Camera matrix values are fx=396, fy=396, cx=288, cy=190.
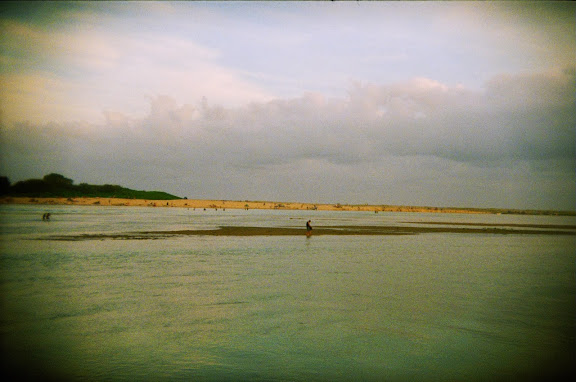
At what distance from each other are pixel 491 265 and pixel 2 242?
37318 mm

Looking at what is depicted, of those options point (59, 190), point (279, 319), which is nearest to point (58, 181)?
point (59, 190)

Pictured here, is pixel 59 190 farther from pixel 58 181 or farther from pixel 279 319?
pixel 279 319

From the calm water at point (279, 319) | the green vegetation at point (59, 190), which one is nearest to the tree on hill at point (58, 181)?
the green vegetation at point (59, 190)

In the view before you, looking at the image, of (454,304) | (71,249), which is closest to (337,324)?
(454,304)

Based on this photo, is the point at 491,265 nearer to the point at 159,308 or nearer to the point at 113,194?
the point at 159,308

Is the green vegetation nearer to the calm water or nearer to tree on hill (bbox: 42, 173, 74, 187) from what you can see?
tree on hill (bbox: 42, 173, 74, 187)

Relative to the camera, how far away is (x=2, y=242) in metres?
32.1

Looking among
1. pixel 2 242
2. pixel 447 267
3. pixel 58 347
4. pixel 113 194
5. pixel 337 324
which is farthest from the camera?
pixel 113 194

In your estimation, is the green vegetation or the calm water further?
the green vegetation

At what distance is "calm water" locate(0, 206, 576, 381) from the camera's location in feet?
33.1

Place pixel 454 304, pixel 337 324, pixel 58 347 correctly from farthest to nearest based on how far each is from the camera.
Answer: pixel 454 304, pixel 337 324, pixel 58 347

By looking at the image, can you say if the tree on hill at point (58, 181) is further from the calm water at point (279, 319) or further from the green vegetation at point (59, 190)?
the calm water at point (279, 319)

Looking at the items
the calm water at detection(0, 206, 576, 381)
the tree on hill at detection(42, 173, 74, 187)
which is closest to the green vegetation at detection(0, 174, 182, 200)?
the tree on hill at detection(42, 173, 74, 187)

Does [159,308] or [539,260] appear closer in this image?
[159,308]
